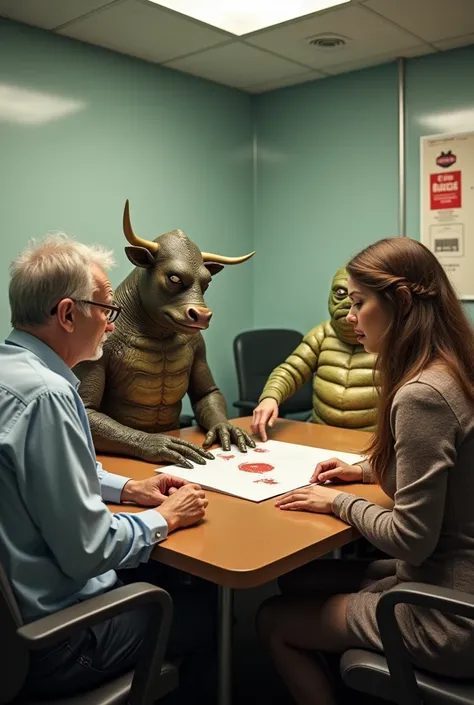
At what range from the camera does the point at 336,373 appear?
8.88ft

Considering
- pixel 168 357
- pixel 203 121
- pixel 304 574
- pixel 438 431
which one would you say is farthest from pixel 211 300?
pixel 438 431

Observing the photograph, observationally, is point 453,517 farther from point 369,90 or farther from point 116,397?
point 369,90

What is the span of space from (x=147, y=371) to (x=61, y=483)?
1054 millimetres

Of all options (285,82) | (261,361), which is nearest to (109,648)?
(261,361)

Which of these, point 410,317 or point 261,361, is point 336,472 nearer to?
point 410,317

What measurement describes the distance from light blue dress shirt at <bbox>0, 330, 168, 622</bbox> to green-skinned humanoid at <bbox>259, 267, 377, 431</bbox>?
1.44 m

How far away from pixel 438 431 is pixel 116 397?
48.5 inches

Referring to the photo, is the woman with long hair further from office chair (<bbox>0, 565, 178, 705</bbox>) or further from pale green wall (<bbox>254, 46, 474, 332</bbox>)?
pale green wall (<bbox>254, 46, 474, 332</bbox>)

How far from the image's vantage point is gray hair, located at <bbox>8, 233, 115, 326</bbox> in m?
1.41

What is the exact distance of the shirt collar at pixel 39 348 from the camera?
4.61ft

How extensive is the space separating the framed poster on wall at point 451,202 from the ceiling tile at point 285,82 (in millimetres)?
750

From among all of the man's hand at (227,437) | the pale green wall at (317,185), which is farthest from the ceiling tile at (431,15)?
the man's hand at (227,437)

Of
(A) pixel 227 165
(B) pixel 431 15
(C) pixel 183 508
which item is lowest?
(C) pixel 183 508

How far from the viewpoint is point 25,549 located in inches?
49.4
